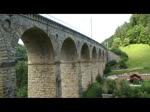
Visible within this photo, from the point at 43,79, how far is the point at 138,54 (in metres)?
55.9

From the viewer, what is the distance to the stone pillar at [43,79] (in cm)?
1728

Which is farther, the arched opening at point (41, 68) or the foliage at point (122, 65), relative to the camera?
the foliage at point (122, 65)

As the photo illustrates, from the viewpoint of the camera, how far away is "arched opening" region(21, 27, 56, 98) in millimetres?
16331

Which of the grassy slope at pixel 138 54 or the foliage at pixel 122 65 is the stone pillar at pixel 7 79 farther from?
the grassy slope at pixel 138 54

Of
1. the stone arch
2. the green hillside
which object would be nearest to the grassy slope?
the green hillside

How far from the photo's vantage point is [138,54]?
70.4 metres

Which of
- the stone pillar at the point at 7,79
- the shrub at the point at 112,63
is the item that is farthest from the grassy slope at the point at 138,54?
the stone pillar at the point at 7,79

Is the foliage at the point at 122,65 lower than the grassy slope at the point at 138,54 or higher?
lower

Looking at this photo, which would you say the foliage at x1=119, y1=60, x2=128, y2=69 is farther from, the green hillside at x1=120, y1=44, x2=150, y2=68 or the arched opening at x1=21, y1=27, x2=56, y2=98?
the arched opening at x1=21, y1=27, x2=56, y2=98

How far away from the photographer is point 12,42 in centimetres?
1080

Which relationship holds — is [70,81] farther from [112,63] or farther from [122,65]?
[112,63]

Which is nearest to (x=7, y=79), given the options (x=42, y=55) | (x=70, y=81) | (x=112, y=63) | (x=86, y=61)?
(x=42, y=55)

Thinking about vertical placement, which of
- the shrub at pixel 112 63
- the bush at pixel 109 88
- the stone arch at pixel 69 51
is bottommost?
the bush at pixel 109 88

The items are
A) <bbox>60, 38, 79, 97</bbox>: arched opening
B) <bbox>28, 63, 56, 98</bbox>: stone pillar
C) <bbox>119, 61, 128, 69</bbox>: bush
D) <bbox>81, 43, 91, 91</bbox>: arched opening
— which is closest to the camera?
<bbox>28, 63, 56, 98</bbox>: stone pillar
